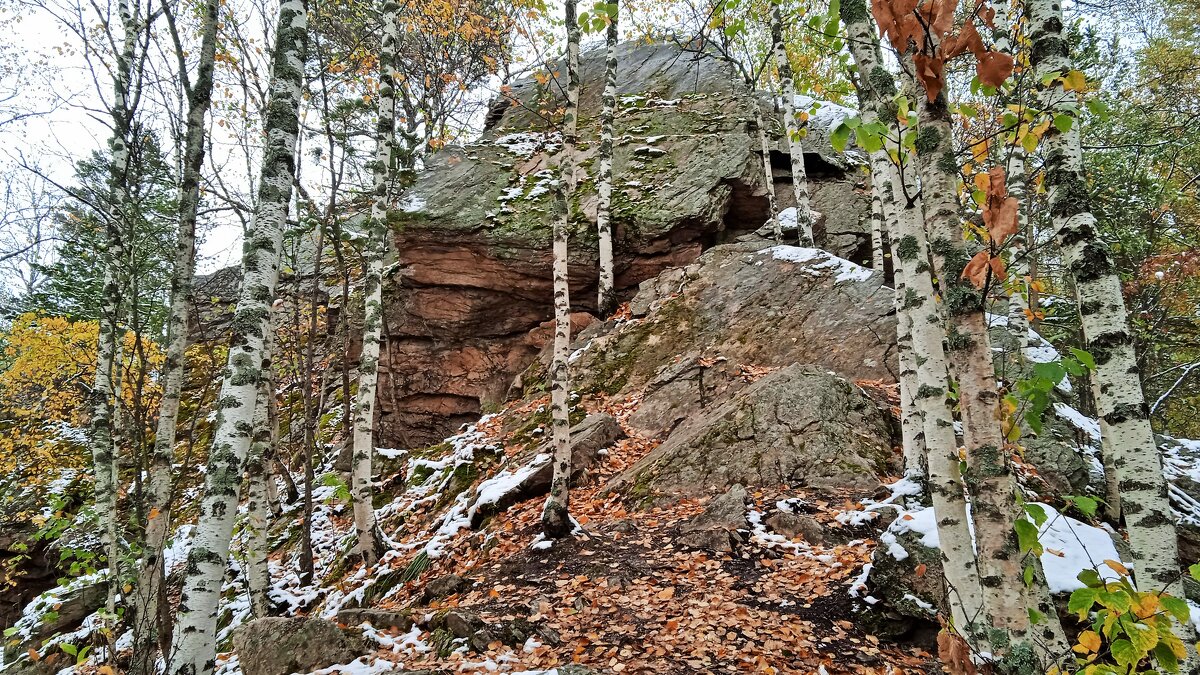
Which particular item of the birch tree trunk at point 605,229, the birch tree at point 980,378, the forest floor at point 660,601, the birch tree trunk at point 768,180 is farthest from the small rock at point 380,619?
the birch tree trunk at point 768,180

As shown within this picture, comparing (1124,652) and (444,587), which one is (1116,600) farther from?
(444,587)

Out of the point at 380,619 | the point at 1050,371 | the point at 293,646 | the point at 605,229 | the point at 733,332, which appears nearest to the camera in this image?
the point at 1050,371

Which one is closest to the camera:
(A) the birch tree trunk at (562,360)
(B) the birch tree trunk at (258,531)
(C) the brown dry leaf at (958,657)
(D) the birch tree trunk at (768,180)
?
(C) the brown dry leaf at (958,657)

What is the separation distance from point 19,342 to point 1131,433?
69.0ft

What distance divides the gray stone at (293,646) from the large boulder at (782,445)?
397 centimetres

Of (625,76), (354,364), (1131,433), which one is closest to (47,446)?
(354,364)

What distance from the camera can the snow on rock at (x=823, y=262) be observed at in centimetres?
1095

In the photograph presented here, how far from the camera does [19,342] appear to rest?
13703 mm

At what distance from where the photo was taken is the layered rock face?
14.4 m

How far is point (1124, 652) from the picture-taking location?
196cm

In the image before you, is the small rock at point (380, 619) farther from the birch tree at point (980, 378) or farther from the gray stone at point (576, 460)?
the birch tree at point (980, 378)

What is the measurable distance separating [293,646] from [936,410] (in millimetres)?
5174

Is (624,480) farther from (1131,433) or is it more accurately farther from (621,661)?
(1131,433)

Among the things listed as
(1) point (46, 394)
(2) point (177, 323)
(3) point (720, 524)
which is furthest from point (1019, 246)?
→ (1) point (46, 394)
